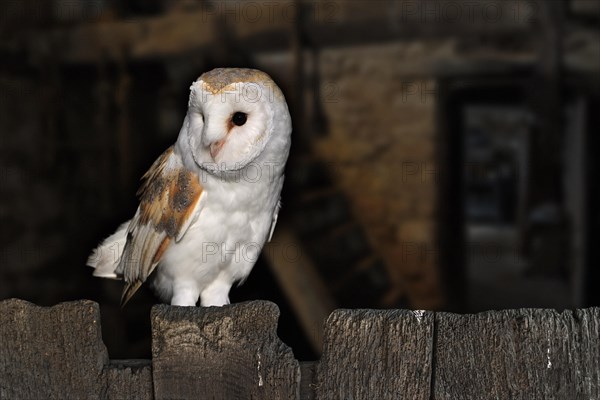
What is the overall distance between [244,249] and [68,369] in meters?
0.69

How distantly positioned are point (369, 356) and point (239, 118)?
56cm

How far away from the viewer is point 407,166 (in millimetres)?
4102

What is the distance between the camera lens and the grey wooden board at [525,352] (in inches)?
45.1

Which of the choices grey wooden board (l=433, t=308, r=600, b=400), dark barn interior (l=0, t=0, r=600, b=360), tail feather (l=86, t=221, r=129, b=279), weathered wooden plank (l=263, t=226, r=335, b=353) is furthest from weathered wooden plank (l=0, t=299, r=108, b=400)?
dark barn interior (l=0, t=0, r=600, b=360)

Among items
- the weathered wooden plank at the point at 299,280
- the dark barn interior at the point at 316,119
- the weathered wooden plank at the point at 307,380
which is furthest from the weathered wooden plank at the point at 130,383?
the dark barn interior at the point at 316,119

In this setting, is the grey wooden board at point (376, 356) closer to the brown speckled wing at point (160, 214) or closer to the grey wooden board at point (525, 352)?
the grey wooden board at point (525, 352)

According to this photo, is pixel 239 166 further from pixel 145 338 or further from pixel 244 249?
pixel 145 338

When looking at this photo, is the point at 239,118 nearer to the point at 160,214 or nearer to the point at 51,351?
the point at 160,214

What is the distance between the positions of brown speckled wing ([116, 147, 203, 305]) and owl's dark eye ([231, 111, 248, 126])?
253mm

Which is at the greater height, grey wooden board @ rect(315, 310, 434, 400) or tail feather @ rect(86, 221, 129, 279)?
grey wooden board @ rect(315, 310, 434, 400)

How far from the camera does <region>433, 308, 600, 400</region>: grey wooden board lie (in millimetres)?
1145

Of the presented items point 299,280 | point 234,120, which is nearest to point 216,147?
point 234,120

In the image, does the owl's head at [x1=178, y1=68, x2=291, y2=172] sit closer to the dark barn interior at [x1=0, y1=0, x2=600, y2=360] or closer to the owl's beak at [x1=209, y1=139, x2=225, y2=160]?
the owl's beak at [x1=209, y1=139, x2=225, y2=160]

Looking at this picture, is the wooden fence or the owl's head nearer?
the wooden fence
